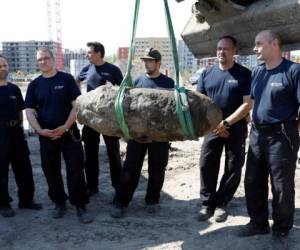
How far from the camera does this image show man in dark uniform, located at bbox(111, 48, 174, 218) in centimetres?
437

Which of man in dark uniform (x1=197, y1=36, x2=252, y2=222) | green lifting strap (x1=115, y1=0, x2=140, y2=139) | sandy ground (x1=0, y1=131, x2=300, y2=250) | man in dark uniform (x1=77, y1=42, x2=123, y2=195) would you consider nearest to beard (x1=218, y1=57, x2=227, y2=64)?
man in dark uniform (x1=197, y1=36, x2=252, y2=222)

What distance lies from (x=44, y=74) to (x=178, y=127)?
1987mm

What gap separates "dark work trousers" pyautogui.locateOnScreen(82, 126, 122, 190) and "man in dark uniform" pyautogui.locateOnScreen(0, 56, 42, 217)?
2.25 ft

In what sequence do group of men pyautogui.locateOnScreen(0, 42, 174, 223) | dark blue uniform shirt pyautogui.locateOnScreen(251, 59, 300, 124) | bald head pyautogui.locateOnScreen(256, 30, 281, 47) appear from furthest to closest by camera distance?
group of men pyautogui.locateOnScreen(0, 42, 174, 223) < dark blue uniform shirt pyautogui.locateOnScreen(251, 59, 300, 124) < bald head pyautogui.locateOnScreen(256, 30, 281, 47)

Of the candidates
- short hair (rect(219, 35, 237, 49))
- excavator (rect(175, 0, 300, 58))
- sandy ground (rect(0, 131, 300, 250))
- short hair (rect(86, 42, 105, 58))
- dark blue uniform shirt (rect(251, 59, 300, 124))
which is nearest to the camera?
excavator (rect(175, 0, 300, 58))

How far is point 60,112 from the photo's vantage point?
432 cm

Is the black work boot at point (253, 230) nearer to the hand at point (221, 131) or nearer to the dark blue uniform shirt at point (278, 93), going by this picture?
the hand at point (221, 131)

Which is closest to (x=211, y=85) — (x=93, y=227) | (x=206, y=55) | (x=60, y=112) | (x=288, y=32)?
(x=206, y=55)

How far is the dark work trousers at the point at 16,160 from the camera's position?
179 inches

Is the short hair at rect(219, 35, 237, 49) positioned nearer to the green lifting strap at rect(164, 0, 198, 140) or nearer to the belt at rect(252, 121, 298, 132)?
the belt at rect(252, 121, 298, 132)

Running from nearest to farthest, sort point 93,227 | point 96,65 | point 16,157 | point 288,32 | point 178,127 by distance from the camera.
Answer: point 178,127 → point 288,32 → point 93,227 → point 16,157 → point 96,65

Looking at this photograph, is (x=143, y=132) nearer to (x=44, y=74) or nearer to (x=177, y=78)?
(x=177, y=78)

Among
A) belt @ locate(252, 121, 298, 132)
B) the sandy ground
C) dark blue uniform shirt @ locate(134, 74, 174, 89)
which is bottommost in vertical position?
the sandy ground

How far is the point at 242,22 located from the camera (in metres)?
3.41
